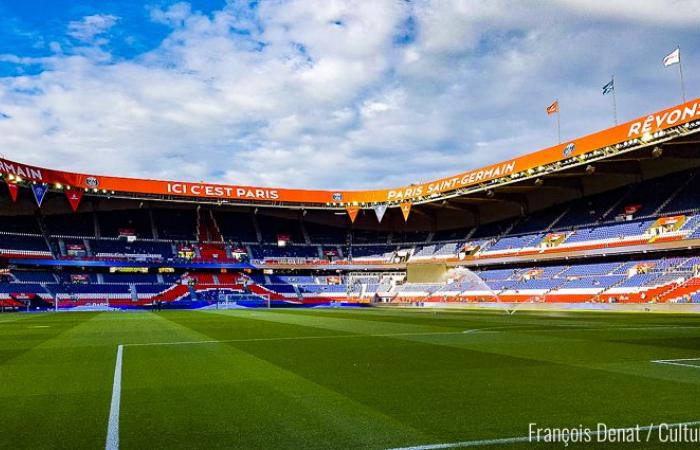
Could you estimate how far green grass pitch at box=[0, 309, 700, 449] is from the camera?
5152mm

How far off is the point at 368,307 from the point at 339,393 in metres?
48.5

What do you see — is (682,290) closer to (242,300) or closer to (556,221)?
(556,221)

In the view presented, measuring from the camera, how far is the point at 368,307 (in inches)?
2170

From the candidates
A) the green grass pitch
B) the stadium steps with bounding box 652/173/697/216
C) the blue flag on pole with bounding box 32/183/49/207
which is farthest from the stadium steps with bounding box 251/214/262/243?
the green grass pitch

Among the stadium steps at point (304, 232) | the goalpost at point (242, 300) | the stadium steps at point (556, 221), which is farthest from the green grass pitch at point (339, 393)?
the stadium steps at point (304, 232)

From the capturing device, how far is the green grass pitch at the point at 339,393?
5152 millimetres

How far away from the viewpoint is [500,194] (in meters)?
57.2

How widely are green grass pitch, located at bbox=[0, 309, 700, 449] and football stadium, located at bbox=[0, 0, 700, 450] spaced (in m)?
0.05

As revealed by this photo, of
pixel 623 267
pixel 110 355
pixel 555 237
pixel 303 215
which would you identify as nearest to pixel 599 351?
pixel 110 355

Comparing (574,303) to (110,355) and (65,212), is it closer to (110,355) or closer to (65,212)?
(110,355)

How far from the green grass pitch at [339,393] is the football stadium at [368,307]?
50 millimetres

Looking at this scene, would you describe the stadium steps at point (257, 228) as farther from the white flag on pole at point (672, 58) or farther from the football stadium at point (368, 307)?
the white flag on pole at point (672, 58)

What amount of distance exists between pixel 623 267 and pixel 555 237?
8963mm

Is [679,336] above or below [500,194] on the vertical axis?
below
